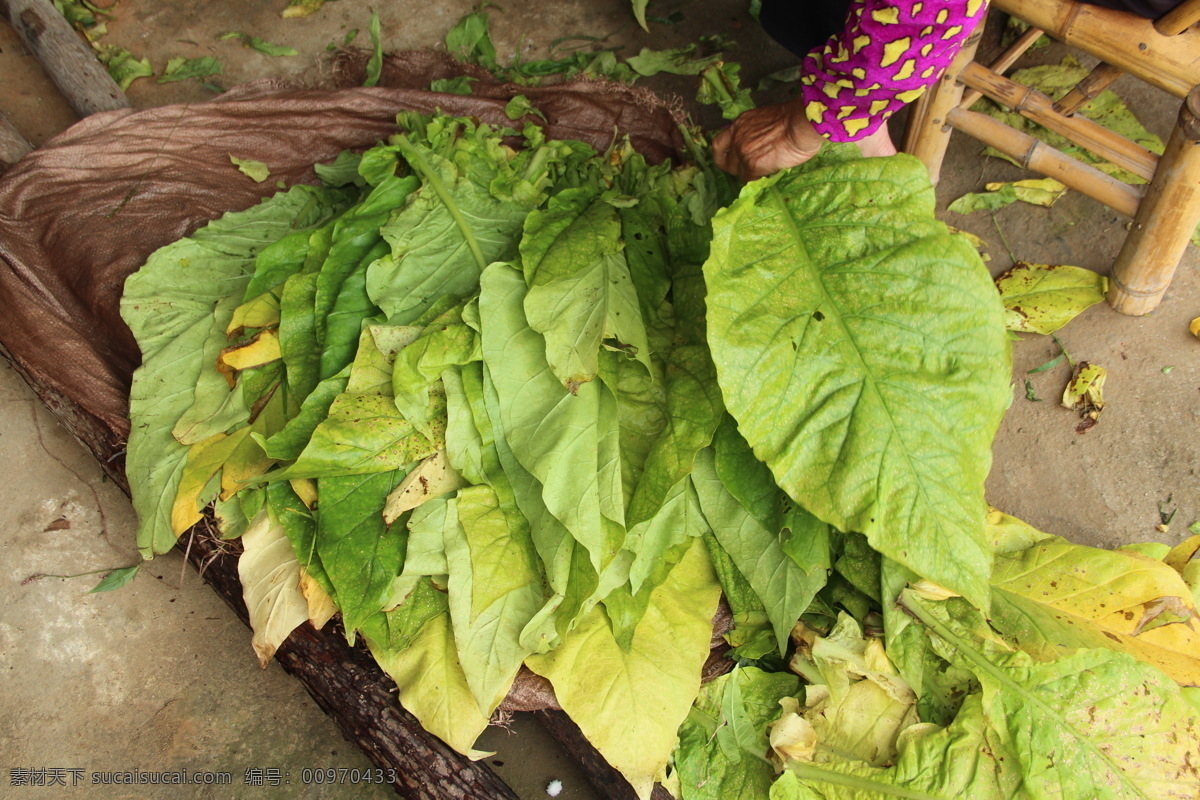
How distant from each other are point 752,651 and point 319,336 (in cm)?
135

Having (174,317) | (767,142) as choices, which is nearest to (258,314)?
(174,317)

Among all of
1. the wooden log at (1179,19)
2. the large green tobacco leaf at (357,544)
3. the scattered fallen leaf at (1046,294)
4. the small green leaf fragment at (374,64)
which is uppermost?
the wooden log at (1179,19)

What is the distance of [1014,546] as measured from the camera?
204 cm

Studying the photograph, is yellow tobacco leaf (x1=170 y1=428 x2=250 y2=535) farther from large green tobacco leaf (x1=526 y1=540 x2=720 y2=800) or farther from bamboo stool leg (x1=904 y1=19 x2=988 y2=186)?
bamboo stool leg (x1=904 y1=19 x2=988 y2=186)

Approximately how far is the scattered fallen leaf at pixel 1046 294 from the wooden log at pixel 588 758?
1939mm

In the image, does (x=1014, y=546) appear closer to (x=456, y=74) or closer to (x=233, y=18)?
(x=456, y=74)

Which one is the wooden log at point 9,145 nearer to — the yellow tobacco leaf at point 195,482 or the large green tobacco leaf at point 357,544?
the yellow tobacco leaf at point 195,482

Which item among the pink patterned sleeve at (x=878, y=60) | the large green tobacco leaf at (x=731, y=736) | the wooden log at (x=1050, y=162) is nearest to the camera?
the pink patterned sleeve at (x=878, y=60)

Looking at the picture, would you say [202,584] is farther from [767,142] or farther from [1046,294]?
[1046,294]

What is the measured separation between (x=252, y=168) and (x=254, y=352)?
3.00 ft

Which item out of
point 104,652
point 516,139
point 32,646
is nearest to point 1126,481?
point 516,139

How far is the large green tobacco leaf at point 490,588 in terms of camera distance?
5.92ft

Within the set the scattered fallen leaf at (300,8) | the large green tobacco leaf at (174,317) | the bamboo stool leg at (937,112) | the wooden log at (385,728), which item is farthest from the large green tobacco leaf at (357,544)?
the scattered fallen leaf at (300,8)

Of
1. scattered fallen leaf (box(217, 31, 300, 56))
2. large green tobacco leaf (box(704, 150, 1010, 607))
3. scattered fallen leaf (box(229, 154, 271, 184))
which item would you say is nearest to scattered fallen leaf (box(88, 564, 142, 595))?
scattered fallen leaf (box(229, 154, 271, 184))
